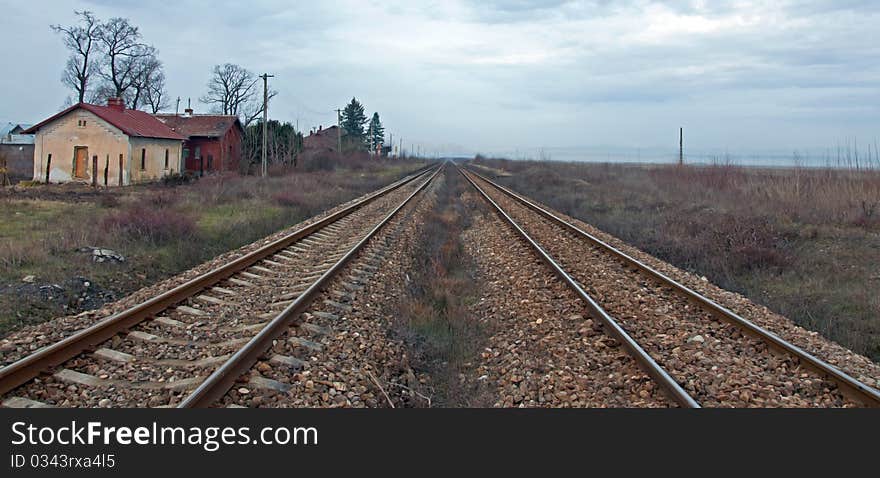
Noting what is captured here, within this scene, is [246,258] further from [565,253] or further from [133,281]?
[565,253]

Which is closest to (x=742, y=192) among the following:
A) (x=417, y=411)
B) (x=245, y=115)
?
(x=417, y=411)

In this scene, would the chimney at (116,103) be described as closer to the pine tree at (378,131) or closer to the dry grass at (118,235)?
the dry grass at (118,235)

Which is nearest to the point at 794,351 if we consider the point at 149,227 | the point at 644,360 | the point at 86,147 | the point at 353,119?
the point at 644,360

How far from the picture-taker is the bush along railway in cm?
564

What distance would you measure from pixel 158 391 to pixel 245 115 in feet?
273

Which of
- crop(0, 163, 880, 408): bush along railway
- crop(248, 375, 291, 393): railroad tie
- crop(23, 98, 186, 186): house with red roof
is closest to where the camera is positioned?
crop(0, 163, 880, 408): bush along railway

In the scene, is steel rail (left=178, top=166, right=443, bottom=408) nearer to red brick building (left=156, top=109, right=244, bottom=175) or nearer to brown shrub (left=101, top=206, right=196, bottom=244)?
brown shrub (left=101, top=206, right=196, bottom=244)

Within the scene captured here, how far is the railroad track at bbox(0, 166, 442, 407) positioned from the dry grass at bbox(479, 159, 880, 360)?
269 inches

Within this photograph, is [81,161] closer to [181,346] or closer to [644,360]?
[181,346]

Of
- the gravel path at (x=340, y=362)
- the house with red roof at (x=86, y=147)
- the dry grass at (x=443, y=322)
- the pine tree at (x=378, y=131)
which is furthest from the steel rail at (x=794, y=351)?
the pine tree at (x=378, y=131)

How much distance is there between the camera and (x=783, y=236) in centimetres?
1523

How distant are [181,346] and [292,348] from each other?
1129 mm

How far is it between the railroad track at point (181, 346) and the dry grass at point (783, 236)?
6.83 meters

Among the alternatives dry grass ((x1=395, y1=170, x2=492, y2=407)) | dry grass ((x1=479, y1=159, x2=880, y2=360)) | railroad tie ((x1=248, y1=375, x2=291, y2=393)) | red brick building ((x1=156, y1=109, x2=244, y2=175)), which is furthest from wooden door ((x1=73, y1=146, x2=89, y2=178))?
railroad tie ((x1=248, y1=375, x2=291, y2=393))
